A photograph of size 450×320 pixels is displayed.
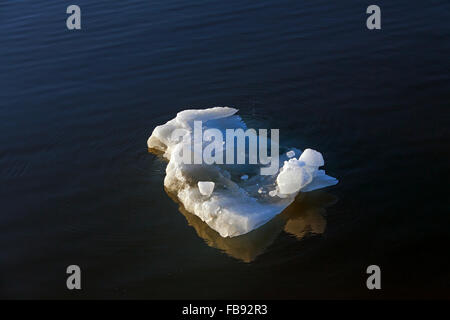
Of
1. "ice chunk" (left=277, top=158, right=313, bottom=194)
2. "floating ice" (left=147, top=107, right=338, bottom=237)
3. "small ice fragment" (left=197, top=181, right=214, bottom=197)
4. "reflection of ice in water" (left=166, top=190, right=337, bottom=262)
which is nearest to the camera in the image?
"reflection of ice in water" (left=166, top=190, right=337, bottom=262)

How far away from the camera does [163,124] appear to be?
1116 centimetres

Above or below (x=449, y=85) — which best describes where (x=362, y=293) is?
below

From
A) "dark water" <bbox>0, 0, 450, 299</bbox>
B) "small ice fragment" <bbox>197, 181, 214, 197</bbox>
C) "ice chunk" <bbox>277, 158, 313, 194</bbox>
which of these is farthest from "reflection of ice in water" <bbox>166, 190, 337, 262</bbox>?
"small ice fragment" <bbox>197, 181, 214, 197</bbox>

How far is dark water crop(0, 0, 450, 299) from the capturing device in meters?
7.71

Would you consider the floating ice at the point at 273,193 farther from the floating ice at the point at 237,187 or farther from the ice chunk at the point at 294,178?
the ice chunk at the point at 294,178

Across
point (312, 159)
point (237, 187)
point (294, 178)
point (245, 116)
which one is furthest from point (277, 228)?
point (245, 116)

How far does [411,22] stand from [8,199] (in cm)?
1028

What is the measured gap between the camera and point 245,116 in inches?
438

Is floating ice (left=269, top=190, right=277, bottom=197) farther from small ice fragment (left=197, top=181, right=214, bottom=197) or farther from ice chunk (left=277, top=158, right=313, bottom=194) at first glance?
small ice fragment (left=197, top=181, right=214, bottom=197)

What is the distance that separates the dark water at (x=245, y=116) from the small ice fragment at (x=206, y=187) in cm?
55

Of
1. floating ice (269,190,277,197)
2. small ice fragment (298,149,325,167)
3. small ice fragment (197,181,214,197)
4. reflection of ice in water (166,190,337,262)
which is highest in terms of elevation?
small ice fragment (298,149,325,167)

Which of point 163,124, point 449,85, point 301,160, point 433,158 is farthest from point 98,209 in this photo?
point 449,85

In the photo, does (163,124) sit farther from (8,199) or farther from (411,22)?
(411,22)
